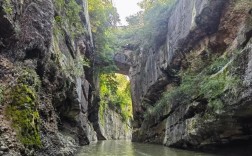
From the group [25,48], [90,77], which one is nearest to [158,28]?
[90,77]

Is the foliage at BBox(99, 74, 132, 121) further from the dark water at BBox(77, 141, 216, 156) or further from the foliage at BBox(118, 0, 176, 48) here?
the dark water at BBox(77, 141, 216, 156)

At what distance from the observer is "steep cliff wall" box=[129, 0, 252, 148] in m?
7.63

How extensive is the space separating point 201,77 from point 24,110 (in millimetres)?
7487

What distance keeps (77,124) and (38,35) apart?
653 centimetres

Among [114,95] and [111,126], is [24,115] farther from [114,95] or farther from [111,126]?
[114,95]

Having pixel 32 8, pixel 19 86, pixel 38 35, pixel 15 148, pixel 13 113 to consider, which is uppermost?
pixel 32 8

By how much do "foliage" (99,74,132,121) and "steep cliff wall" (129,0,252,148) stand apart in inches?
296

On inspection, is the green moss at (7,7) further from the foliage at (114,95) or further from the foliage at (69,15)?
the foliage at (114,95)

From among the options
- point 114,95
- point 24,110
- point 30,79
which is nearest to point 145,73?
point 30,79

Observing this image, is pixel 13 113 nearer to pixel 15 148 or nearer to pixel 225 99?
pixel 15 148

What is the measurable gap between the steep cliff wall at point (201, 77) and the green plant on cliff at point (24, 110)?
515 cm

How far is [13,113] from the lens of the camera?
17.6 ft

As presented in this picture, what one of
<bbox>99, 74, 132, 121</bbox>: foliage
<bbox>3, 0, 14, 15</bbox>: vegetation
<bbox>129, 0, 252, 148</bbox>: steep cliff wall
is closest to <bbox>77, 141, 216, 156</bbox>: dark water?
<bbox>129, 0, 252, 148</bbox>: steep cliff wall

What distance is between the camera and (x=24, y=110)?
222 inches
